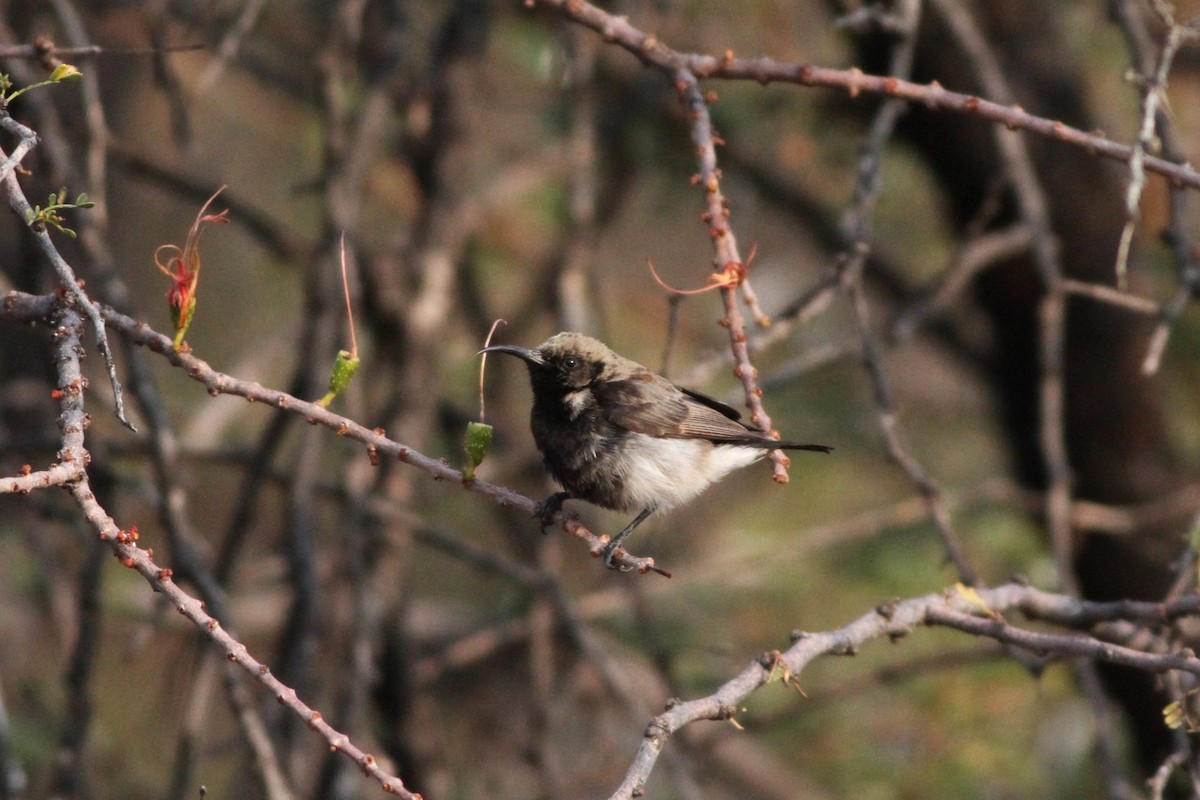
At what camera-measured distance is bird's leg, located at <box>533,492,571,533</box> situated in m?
2.95

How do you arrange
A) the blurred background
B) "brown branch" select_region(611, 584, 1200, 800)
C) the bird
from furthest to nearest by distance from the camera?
the blurred background < the bird < "brown branch" select_region(611, 584, 1200, 800)

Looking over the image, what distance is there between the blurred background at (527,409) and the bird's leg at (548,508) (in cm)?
129

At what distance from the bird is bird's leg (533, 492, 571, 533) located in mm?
34

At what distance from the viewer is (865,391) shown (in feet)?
24.0

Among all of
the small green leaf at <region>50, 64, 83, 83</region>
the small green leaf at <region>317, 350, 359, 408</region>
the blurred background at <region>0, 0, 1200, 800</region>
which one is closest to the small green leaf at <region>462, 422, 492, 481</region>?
the small green leaf at <region>317, 350, 359, 408</region>

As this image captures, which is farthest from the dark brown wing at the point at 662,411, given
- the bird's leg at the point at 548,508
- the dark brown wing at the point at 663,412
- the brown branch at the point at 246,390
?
the brown branch at the point at 246,390

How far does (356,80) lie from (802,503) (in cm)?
341

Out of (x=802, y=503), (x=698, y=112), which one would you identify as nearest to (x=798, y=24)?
(x=802, y=503)

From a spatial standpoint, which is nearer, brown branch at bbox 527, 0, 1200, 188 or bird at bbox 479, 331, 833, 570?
brown branch at bbox 527, 0, 1200, 188

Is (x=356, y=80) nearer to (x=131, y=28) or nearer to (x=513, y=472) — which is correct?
(x=131, y=28)

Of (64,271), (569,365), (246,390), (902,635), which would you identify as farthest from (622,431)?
(64,271)

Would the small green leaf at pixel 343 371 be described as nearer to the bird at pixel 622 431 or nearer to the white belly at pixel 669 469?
the bird at pixel 622 431

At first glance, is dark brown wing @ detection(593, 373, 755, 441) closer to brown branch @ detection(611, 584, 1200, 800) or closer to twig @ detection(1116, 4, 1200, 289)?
brown branch @ detection(611, 584, 1200, 800)

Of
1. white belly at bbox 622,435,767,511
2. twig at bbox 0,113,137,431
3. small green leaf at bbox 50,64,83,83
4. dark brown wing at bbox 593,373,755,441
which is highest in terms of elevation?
dark brown wing at bbox 593,373,755,441
